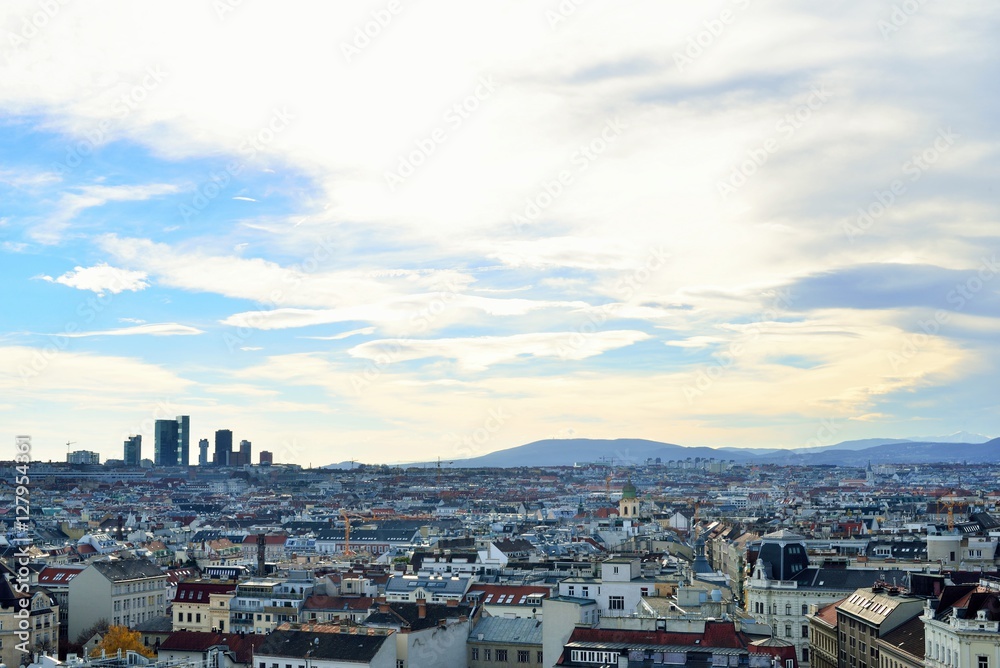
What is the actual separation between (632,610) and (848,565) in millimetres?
31684

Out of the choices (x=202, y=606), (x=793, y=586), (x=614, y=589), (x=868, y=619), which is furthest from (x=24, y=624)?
(x=868, y=619)

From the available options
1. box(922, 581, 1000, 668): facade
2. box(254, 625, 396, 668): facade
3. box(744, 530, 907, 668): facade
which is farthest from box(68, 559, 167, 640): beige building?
box(922, 581, 1000, 668): facade

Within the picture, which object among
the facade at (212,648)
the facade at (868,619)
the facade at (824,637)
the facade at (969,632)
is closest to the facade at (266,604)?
the facade at (212,648)

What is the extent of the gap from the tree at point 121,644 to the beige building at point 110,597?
55.7ft

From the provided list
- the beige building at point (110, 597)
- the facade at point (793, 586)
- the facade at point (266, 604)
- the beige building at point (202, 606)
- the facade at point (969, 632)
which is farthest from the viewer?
the beige building at point (110, 597)

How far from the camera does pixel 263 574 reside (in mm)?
114688

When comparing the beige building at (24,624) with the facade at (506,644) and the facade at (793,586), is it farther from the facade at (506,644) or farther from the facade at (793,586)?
the facade at (793,586)

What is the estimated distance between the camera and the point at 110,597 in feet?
338

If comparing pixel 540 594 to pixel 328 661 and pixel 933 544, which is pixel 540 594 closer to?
pixel 328 661

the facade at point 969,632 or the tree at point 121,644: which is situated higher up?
the facade at point 969,632

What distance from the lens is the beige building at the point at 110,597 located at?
10275cm

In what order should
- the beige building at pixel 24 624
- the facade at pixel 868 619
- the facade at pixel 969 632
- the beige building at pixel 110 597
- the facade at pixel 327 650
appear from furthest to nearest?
the beige building at pixel 110 597 → the beige building at pixel 24 624 → the facade at pixel 868 619 → the facade at pixel 327 650 → the facade at pixel 969 632

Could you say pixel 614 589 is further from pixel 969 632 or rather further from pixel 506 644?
pixel 969 632

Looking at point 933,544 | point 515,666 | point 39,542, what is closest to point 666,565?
point 933,544
